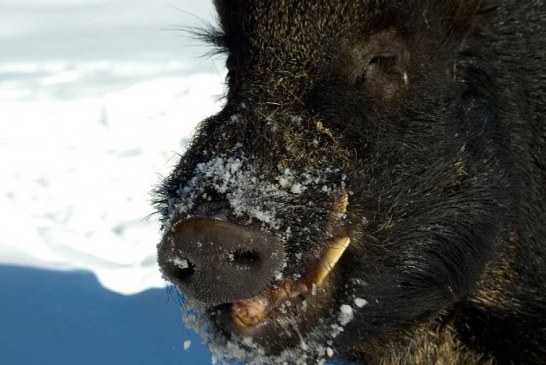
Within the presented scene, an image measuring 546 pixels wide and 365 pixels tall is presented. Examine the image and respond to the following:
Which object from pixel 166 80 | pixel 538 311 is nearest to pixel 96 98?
pixel 166 80

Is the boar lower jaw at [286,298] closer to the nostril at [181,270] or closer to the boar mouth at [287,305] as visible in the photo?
the boar mouth at [287,305]

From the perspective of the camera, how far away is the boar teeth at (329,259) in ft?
7.53

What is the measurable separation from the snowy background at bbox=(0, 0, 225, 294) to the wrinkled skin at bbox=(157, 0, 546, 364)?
0.91 metres

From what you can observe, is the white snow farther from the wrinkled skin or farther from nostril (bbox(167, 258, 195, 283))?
nostril (bbox(167, 258, 195, 283))

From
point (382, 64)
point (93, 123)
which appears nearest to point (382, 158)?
point (382, 64)

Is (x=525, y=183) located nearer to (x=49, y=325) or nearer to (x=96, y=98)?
(x=49, y=325)

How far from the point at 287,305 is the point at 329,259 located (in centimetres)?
15

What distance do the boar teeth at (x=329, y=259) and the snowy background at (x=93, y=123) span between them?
3.46 feet

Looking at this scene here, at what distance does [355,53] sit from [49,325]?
99.1 inches

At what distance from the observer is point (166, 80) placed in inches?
349

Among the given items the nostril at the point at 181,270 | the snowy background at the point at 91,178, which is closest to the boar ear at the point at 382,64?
the nostril at the point at 181,270

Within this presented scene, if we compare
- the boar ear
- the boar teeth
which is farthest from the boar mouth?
the boar ear

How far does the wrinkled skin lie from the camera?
89.2 inches

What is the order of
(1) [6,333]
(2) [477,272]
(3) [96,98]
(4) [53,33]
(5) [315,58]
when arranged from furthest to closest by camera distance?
(4) [53,33]
(3) [96,98]
(1) [6,333]
(2) [477,272]
(5) [315,58]
